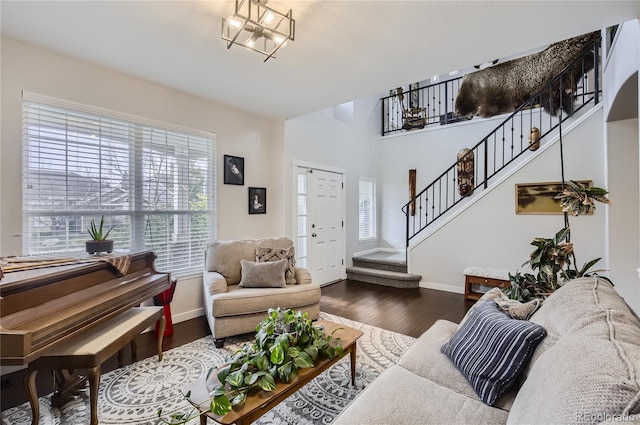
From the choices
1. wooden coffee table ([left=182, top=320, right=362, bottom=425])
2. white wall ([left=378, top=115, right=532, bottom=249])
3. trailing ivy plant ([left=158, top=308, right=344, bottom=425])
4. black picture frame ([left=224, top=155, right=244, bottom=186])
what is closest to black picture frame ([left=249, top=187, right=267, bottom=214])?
black picture frame ([left=224, top=155, right=244, bottom=186])

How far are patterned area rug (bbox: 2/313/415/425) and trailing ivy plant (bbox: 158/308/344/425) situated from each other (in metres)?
0.43

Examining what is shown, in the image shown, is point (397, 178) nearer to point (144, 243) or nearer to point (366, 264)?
point (366, 264)

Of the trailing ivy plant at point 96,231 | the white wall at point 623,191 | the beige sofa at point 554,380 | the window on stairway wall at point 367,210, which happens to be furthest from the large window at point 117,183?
the white wall at point 623,191

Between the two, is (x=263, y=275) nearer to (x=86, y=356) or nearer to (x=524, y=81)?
(x=86, y=356)

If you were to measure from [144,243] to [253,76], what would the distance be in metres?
2.07

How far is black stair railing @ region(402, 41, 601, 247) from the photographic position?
4.34 metres

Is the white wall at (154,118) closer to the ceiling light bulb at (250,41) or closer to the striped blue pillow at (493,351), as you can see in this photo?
the ceiling light bulb at (250,41)

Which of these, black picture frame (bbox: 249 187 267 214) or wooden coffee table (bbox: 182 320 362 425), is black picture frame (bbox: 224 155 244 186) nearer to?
black picture frame (bbox: 249 187 267 214)

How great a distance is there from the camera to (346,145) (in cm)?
550

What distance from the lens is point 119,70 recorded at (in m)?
2.79

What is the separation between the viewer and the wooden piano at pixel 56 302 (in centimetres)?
140

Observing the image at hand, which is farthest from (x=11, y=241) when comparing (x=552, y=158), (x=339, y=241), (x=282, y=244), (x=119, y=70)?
(x=552, y=158)

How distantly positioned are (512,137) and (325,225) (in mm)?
3418

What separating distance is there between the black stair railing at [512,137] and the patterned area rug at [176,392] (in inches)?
123
